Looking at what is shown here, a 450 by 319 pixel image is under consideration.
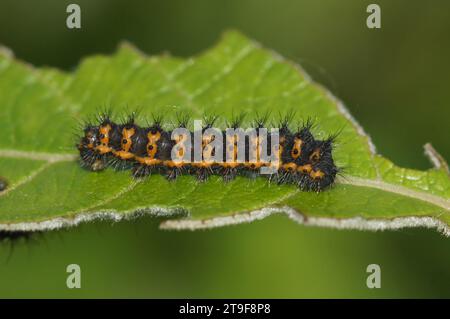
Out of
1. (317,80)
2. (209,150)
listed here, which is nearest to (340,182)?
(209,150)

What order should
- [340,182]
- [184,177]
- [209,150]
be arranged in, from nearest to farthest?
[340,182] → [184,177] → [209,150]

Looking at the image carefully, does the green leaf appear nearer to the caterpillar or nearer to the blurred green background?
the caterpillar

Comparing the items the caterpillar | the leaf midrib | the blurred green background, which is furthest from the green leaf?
the blurred green background

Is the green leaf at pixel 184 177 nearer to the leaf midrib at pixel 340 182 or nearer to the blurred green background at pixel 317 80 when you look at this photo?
the leaf midrib at pixel 340 182

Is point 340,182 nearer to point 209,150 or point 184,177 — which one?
point 209,150

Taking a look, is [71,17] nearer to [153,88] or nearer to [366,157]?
[153,88]

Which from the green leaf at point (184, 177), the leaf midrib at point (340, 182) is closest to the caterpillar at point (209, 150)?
the green leaf at point (184, 177)

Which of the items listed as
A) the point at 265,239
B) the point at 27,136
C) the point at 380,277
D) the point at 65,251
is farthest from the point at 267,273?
the point at 27,136
